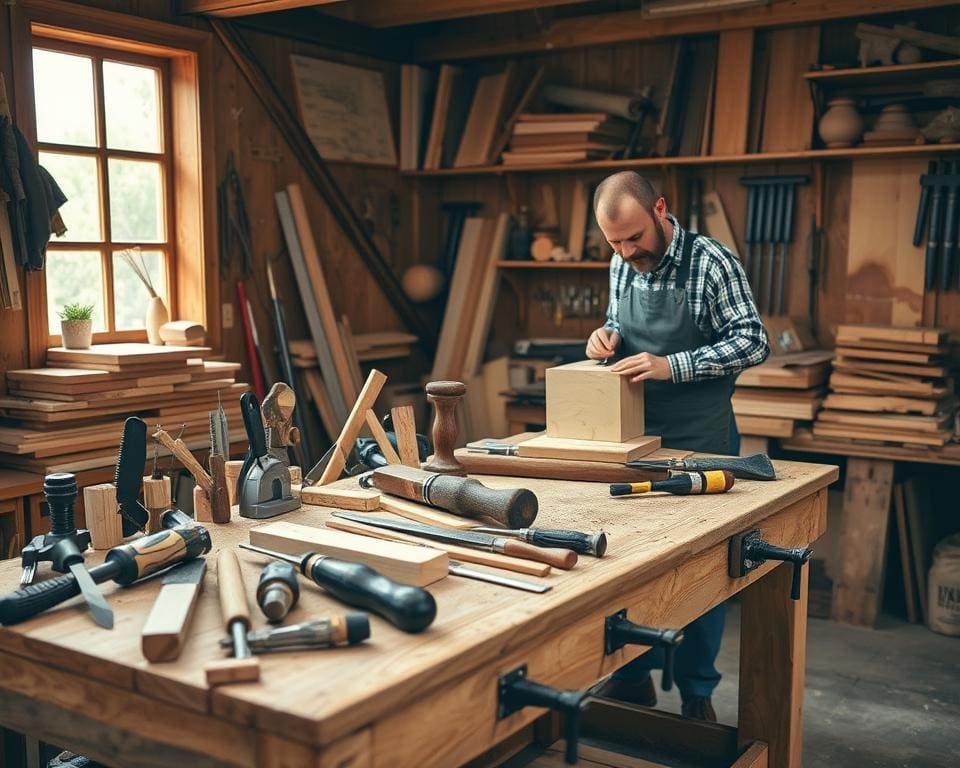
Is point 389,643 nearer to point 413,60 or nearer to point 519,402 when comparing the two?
point 519,402

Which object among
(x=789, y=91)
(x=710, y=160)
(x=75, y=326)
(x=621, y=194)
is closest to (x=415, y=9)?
(x=710, y=160)

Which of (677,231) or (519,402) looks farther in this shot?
(519,402)

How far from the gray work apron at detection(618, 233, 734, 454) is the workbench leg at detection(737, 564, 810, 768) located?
64 cm

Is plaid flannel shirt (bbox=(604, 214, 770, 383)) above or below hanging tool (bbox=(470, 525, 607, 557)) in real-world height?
above

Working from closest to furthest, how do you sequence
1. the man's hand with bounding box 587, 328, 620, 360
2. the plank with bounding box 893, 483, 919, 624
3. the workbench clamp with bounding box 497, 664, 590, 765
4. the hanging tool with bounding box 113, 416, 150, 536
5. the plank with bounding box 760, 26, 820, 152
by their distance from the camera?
1. the workbench clamp with bounding box 497, 664, 590, 765
2. the hanging tool with bounding box 113, 416, 150, 536
3. the man's hand with bounding box 587, 328, 620, 360
4. the plank with bounding box 893, 483, 919, 624
5. the plank with bounding box 760, 26, 820, 152

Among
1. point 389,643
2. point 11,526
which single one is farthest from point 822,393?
point 389,643

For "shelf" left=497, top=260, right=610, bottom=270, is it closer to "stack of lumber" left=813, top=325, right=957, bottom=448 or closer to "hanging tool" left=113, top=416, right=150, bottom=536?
"stack of lumber" left=813, top=325, right=957, bottom=448

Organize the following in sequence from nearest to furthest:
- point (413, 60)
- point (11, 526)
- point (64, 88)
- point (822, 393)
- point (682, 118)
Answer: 1. point (11, 526)
2. point (64, 88)
3. point (822, 393)
4. point (682, 118)
5. point (413, 60)

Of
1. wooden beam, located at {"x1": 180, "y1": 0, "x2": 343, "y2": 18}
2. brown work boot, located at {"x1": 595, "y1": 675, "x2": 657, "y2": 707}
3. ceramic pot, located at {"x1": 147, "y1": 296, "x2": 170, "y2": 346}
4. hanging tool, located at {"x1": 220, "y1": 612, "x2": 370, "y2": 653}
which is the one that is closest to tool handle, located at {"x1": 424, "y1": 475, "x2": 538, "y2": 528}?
hanging tool, located at {"x1": 220, "y1": 612, "x2": 370, "y2": 653}

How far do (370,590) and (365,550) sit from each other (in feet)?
0.54

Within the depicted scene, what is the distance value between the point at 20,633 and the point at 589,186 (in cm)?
430

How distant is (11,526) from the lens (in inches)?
142

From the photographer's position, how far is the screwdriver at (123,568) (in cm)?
159

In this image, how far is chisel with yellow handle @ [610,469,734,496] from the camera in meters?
2.39
